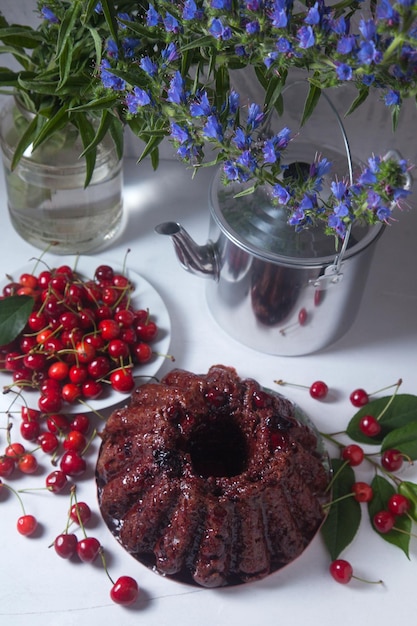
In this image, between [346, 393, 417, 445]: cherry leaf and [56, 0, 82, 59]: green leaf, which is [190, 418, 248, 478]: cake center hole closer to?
[346, 393, 417, 445]: cherry leaf

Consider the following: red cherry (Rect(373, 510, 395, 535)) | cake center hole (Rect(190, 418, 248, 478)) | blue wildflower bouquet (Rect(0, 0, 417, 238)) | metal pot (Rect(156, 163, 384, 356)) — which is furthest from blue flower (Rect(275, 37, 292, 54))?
red cherry (Rect(373, 510, 395, 535))

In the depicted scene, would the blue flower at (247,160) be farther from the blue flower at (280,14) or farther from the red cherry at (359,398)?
the red cherry at (359,398)

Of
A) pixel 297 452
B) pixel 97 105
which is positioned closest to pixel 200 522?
pixel 297 452

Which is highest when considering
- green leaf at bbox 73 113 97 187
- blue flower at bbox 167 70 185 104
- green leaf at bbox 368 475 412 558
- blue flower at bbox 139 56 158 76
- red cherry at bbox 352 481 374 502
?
blue flower at bbox 139 56 158 76

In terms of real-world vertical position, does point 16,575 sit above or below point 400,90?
below

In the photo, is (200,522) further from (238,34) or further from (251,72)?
(251,72)

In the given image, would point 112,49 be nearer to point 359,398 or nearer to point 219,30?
point 219,30
